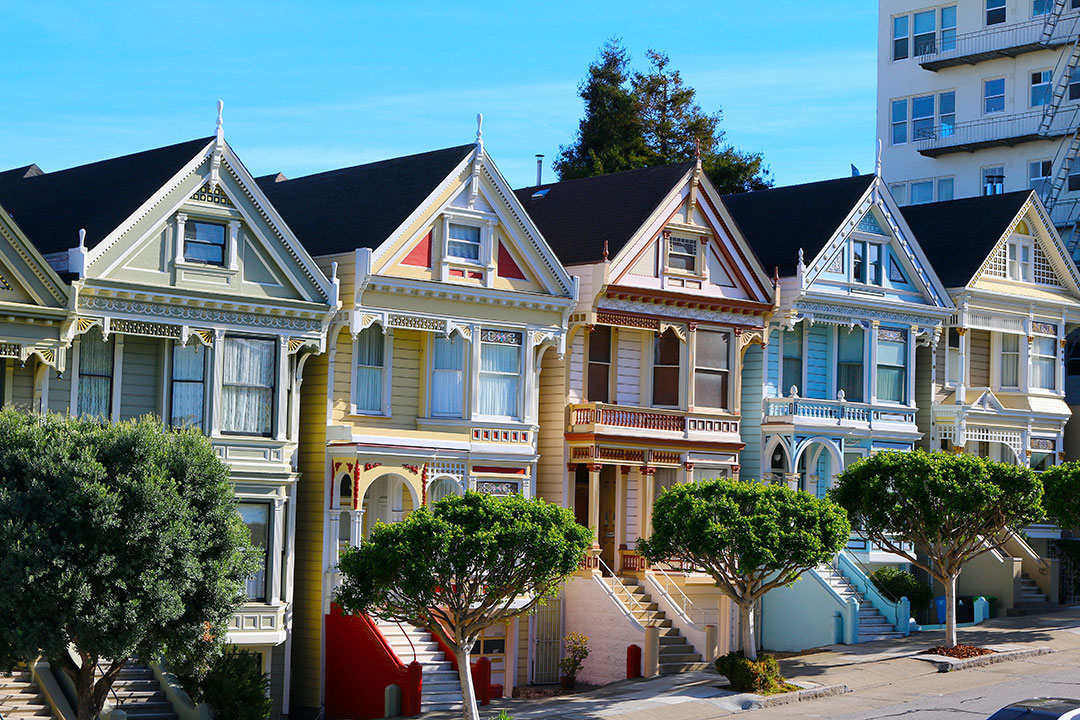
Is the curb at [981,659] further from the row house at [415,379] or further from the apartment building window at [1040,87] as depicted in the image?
the apartment building window at [1040,87]

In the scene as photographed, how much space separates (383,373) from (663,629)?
9357 mm

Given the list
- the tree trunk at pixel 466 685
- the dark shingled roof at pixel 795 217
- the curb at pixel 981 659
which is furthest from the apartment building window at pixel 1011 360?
the tree trunk at pixel 466 685

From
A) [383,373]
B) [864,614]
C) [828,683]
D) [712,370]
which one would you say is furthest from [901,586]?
[383,373]

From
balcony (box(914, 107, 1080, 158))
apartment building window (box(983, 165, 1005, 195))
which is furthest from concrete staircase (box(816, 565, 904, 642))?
balcony (box(914, 107, 1080, 158))

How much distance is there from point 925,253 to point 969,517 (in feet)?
40.8

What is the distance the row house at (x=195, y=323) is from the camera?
33.3 metres

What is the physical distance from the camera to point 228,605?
30.1 m

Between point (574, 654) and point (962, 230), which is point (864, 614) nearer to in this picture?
point (574, 654)

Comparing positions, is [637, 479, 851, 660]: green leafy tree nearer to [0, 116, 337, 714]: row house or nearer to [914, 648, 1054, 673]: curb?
[914, 648, 1054, 673]: curb

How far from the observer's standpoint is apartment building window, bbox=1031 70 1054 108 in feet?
197

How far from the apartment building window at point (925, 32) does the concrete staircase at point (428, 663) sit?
1414 inches

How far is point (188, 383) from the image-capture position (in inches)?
1385

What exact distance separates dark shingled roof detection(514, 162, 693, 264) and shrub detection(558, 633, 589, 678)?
31.0 feet

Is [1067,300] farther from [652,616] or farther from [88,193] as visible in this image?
[88,193]
